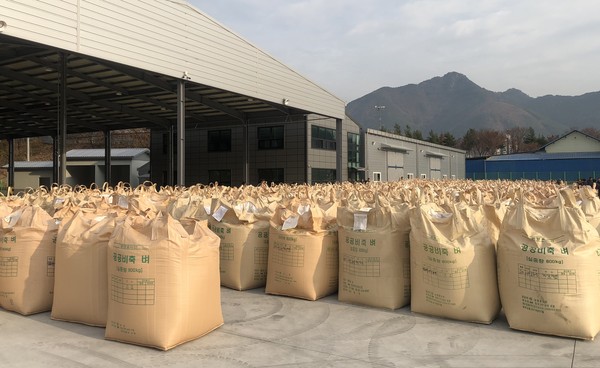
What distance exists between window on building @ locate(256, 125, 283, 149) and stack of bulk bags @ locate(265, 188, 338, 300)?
20787mm

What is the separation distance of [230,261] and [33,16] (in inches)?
300

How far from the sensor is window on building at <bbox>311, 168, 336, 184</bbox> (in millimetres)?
25516

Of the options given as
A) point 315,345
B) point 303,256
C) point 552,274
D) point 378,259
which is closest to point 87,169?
point 303,256

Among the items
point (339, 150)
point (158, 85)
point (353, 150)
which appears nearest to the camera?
point (158, 85)

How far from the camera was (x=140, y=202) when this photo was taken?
5.92 metres

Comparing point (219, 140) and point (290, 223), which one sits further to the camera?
point (219, 140)

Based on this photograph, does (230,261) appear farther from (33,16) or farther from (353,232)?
(33,16)

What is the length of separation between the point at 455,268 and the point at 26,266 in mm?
3992

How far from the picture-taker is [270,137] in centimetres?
2612

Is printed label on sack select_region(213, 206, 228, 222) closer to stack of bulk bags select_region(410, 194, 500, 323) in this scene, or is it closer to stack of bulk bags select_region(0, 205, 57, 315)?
stack of bulk bags select_region(0, 205, 57, 315)

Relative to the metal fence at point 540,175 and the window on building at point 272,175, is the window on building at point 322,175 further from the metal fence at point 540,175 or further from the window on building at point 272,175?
the metal fence at point 540,175

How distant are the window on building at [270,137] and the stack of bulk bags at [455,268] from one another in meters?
21.7

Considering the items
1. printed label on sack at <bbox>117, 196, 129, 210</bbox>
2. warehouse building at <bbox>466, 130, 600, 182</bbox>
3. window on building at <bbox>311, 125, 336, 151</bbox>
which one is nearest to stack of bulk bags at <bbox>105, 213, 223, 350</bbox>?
printed label on sack at <bbox>117, 196, 129, 210</bbox>

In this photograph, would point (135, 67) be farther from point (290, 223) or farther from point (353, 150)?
point (353, 150)
